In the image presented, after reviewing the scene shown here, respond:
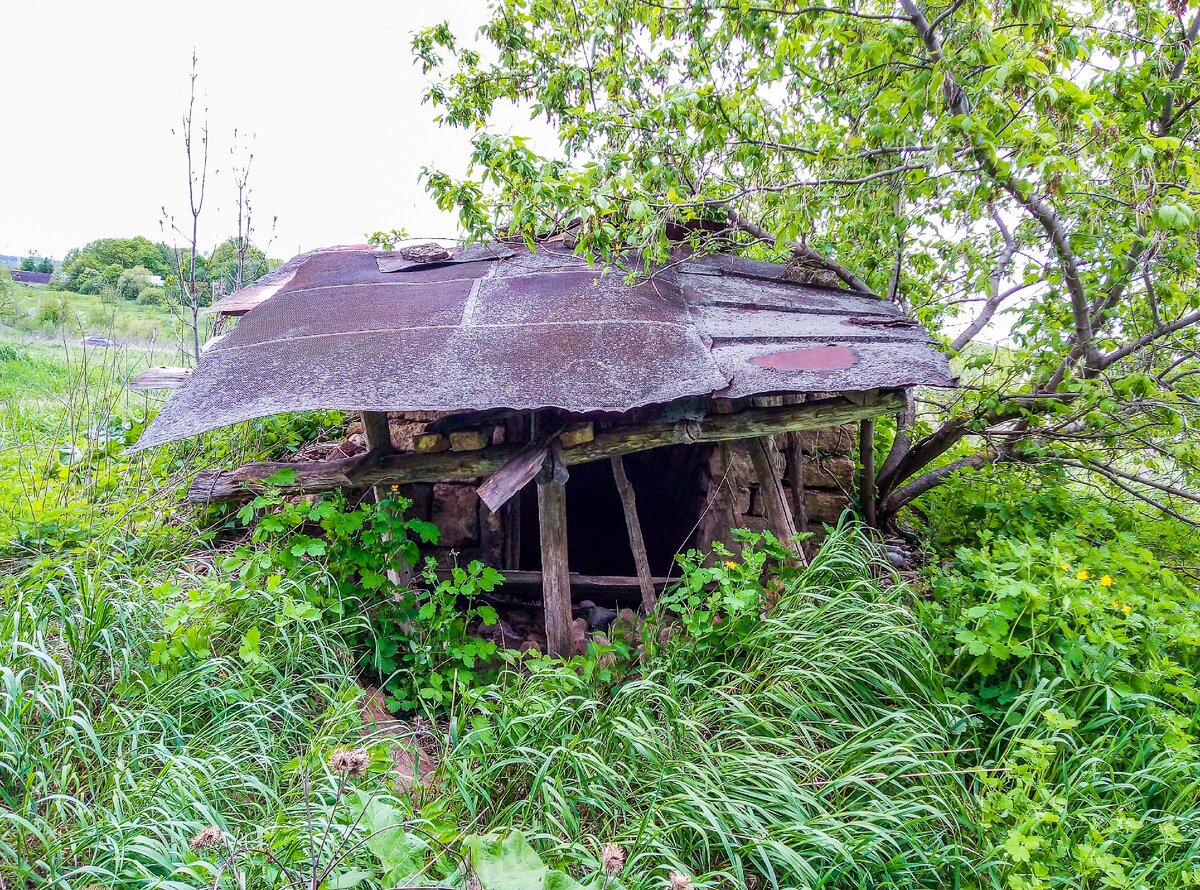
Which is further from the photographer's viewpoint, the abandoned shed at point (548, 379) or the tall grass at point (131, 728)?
the abandoned shed at point (548, 379)

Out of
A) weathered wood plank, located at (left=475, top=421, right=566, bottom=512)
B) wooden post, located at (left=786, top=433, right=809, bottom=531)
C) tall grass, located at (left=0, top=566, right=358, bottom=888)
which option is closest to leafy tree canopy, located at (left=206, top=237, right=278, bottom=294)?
tall grass, located at (left=0, top=566, right=358, bottom=888)

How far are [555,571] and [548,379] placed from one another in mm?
1238

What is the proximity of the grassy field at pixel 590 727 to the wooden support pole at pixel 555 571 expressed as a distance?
1.00ft

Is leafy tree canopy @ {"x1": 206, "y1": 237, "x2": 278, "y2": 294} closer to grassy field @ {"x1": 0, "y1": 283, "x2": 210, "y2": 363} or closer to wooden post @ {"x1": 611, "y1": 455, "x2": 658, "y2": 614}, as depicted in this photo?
grassy field @ {"x1": 0, "y1": 283, "x2": 210, "y2": 363}

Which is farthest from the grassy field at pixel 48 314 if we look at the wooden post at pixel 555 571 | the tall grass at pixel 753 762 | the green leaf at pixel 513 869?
the green leaf at pixel 513 869

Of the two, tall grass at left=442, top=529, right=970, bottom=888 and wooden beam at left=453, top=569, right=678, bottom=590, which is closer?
tall grass at left=442, top=529, right=970, bottom=888

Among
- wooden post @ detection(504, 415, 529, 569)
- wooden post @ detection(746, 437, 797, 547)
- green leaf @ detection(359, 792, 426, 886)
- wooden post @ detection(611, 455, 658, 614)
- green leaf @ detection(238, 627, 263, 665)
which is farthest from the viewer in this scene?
wooden post @ detection(504, 415, 529, 569)

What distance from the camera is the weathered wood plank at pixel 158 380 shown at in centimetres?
464

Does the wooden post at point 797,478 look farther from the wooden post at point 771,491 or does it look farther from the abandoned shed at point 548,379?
the wooden post at point 771,491

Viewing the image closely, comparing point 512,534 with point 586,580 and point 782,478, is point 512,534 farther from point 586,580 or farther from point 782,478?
point 782,478

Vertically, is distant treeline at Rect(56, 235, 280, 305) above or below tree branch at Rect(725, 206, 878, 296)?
above

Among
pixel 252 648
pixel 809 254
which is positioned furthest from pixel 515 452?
pixel 809 254

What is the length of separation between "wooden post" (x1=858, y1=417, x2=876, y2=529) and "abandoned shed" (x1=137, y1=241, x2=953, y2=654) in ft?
0.34

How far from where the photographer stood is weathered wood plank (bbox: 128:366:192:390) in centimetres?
464
